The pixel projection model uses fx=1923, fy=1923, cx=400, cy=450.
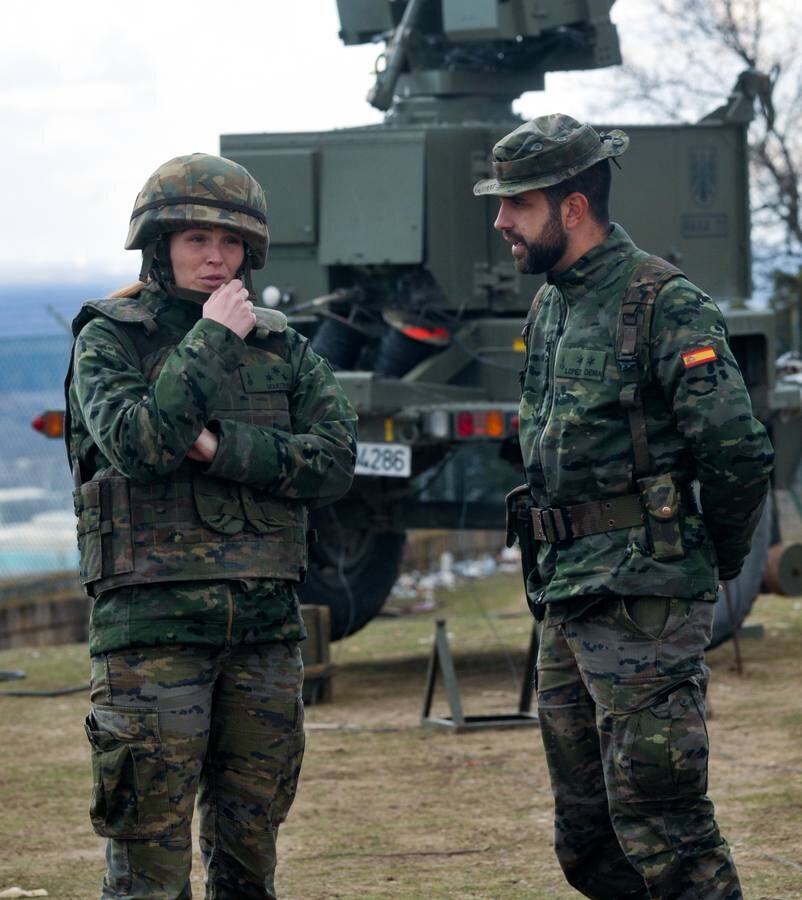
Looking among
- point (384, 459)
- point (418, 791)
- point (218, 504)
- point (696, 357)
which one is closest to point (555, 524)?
point (696, 357)

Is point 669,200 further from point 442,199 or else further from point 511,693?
point 511,693

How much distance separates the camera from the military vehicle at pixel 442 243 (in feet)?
33.5

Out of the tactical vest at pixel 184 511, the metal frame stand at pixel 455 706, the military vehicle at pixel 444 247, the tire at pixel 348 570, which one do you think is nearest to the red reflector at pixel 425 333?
the military vehicle at pixel 444 247

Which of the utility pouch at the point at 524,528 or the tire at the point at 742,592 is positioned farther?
the tire at the point at 742,592

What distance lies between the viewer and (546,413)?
4.51 metres

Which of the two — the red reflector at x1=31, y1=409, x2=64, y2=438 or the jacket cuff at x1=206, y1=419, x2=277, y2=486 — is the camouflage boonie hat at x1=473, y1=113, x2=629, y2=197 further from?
the red reflector at x1=31, y1=409, x2=64, y2=438

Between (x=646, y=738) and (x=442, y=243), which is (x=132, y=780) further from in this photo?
(x=442, y=243)

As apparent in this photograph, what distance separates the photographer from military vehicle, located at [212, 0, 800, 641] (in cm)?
1020

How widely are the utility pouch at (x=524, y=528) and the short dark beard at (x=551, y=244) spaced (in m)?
0.55

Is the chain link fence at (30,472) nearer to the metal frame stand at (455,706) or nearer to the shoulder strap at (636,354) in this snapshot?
the metal frame stand at (455,706)

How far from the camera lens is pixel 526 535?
15.2 ft

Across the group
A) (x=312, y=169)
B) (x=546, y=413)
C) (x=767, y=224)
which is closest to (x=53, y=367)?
(x=312, y=169)

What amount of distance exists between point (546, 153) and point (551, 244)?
21cm

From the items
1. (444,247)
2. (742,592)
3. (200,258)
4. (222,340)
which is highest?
(444,247)
